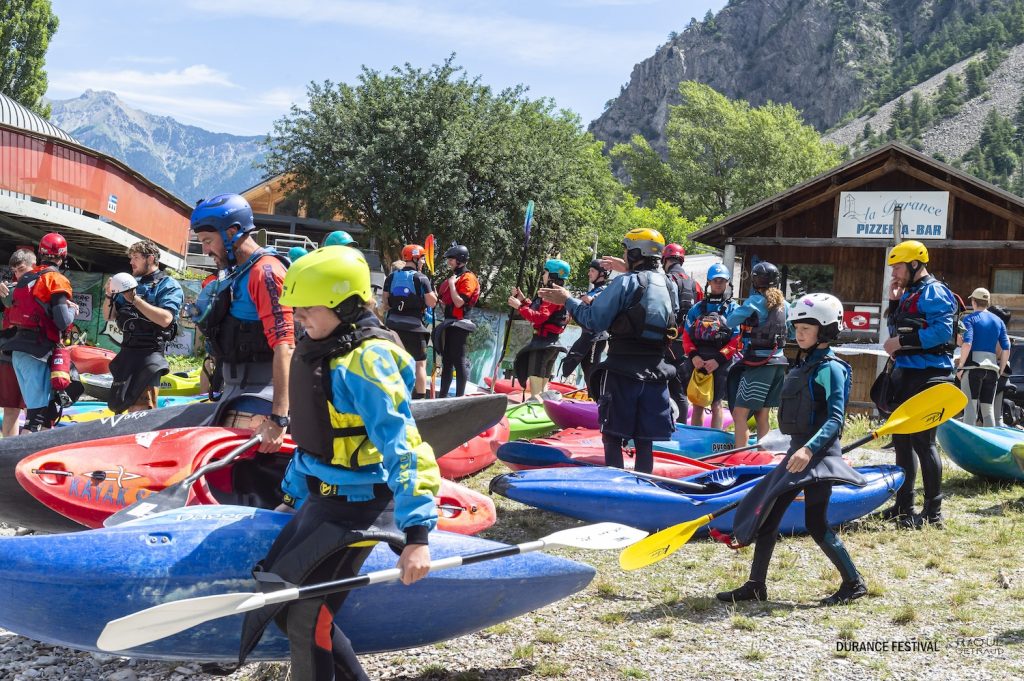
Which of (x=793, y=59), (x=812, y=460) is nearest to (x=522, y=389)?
(x=812, y=460)

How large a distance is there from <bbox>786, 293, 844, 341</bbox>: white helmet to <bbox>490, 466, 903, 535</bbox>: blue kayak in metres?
1.23

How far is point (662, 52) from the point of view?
6393 inches

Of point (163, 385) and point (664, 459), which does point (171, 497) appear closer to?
point (664, 459)

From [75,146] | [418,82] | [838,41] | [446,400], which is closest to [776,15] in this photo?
[838,41]

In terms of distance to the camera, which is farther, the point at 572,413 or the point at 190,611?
the point at 572,413

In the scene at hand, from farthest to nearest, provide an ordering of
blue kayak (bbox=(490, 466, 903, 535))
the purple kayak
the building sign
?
the building sign < the purple kayak < blue kayak (bbox=(490, 466, 903, 535))

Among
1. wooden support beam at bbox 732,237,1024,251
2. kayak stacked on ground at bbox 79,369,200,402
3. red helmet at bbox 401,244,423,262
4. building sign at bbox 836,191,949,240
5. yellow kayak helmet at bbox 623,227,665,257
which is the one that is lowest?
kayak stacked on ground at bbox 79,369,200,402

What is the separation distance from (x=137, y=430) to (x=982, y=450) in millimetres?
6308

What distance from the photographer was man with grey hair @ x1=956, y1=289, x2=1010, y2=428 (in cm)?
966

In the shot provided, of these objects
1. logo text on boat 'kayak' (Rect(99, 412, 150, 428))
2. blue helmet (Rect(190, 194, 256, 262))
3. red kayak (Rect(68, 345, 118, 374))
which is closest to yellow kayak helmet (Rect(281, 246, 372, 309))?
blue helmet (Rect(190, 194, 256, 262))

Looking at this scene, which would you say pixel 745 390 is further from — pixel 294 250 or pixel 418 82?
pixel 418 82

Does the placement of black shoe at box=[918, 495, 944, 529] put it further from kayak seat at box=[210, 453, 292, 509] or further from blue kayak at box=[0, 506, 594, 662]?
kayak seat at box=[210, 453, 292, 509]

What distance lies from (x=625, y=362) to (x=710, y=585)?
57.2 inches

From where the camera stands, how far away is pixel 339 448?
109 inches
